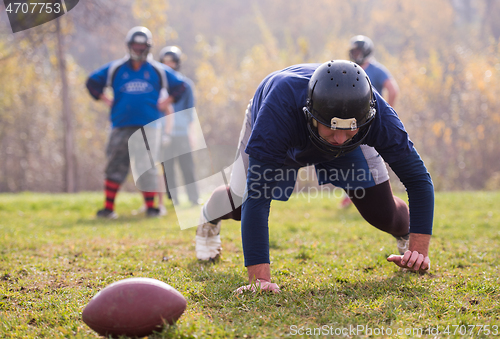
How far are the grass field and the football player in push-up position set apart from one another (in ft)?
0.94

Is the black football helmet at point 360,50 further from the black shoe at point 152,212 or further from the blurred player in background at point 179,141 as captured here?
the black shoe at point 152,212

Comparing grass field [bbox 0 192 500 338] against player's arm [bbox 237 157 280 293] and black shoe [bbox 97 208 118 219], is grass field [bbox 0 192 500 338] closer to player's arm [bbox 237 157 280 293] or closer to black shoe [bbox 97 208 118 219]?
player's arm [bbox 237 157 280 293]

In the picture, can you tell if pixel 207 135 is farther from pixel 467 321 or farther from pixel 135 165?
pixel 467 321

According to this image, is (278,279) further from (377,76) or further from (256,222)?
(377,76)

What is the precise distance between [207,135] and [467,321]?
78.5 ft

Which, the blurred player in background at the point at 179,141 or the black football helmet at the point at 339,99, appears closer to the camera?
the black football helmet at the point at 339,99

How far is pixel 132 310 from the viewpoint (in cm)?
220

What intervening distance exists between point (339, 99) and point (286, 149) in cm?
45

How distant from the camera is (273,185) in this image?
2.70 m

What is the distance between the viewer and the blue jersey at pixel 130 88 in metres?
6.41

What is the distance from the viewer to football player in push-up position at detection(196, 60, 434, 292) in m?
2.45

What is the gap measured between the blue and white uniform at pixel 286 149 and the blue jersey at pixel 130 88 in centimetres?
380

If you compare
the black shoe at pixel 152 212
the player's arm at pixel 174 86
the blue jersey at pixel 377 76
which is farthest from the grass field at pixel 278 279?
the blue jersey at pixel 377 76

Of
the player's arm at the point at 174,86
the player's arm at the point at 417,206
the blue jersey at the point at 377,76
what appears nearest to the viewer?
the player's arm at the point at 417,206
